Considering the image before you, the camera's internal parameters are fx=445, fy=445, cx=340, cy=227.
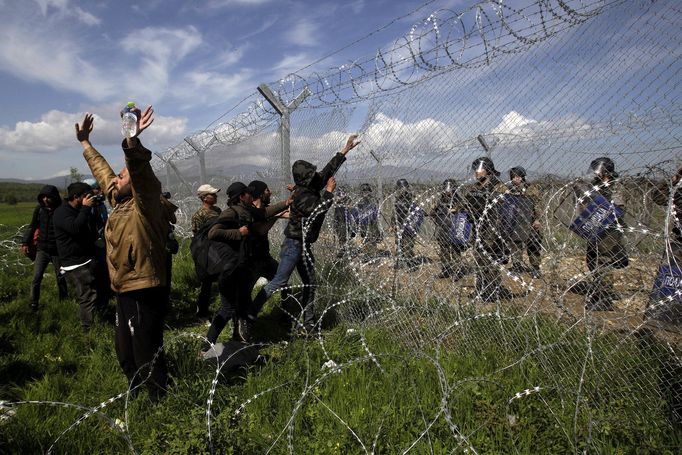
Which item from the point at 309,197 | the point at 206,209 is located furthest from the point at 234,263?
the point at 206,209

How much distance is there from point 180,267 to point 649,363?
634 cm

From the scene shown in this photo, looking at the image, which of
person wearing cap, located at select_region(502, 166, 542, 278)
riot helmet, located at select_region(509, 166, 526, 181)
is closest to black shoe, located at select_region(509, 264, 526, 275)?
person wearing cap, located at select_region(502, 166, 542, 278)

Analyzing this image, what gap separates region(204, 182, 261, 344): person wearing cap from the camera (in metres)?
4.15

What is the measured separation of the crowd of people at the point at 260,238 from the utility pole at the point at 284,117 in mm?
828

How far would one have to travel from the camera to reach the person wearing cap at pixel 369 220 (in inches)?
166

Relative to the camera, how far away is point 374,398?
2998 mm

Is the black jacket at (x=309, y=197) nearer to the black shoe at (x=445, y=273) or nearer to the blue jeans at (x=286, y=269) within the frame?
the blue jeans at (x=286, y=269)

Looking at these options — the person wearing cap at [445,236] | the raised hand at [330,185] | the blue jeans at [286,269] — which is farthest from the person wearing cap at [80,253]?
the person wearing cap at [445,236]

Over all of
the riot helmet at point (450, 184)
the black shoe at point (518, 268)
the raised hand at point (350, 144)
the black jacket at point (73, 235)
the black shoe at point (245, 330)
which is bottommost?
the black shoe at point (245, 330)

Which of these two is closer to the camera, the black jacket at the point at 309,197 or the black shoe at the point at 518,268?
the black shoe at the point at 518,268

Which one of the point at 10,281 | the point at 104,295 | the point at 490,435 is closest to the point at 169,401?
the point at 490,435

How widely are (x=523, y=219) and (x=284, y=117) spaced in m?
3.48

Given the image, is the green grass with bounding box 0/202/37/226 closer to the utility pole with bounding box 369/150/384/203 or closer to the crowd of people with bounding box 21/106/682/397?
the crowd of people with bounding box 21/106/682/397

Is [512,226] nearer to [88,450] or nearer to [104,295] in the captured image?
[88,450]
